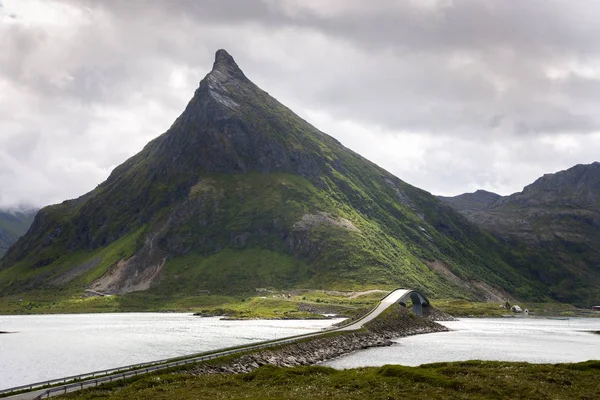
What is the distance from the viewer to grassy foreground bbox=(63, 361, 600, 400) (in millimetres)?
60625

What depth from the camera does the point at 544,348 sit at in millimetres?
135125

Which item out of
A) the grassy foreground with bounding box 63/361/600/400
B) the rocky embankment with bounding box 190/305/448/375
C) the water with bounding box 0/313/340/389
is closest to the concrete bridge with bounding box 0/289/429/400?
the rocky embankment with bounding box 190/305/448/375

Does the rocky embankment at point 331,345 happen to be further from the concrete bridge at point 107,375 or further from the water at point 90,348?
the water at point 90,348

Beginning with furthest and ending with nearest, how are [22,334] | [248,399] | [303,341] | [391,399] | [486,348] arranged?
[22,334]
[486,348]
[303,341]
[391,399]
[248,399]

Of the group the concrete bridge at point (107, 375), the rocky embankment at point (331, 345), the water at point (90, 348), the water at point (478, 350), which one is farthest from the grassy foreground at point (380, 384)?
the water at point (90, 348)

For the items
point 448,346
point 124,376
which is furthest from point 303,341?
point 124,376

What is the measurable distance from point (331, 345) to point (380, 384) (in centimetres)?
5384

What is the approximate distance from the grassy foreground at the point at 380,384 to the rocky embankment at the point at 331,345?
9230mm

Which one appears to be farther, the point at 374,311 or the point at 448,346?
the point at 374,311

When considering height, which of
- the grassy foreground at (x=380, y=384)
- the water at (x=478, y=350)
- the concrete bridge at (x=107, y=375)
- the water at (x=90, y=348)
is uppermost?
the concrete bridge at (x=107, y=375)

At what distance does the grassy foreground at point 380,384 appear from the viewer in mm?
60625

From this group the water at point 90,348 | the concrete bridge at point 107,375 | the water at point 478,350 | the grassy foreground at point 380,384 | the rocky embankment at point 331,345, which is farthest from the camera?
the water at point 478,350

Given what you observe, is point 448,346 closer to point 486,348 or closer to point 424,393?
point 486,348

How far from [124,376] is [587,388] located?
186 feet
